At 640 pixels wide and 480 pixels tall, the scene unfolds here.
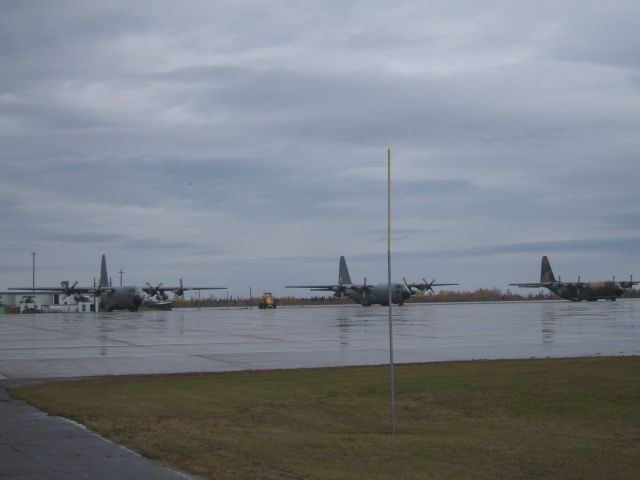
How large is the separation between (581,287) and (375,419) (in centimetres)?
10653

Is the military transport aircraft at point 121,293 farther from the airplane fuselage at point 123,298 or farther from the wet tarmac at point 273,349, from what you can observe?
the wet tarmac at point 273,349

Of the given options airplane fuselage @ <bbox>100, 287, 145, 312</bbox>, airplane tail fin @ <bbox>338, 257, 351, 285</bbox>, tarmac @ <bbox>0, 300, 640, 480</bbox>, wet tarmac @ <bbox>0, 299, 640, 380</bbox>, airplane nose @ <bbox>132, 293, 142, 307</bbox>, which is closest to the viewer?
tarmac @ <bbox>0, 300, 640, 480</bbox>

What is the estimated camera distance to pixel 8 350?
1084 inches

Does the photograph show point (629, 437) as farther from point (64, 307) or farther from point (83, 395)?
point (64, 307)

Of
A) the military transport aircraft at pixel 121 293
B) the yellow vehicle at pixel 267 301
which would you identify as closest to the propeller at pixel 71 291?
the military transport aircraft at pixel 121 293

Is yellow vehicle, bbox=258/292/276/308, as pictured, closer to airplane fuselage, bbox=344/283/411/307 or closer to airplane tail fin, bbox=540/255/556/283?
airplane fuselage, bbox=344/283/411/307

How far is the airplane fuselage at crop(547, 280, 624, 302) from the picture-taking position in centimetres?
10956

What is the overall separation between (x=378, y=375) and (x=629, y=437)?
7.64 metres

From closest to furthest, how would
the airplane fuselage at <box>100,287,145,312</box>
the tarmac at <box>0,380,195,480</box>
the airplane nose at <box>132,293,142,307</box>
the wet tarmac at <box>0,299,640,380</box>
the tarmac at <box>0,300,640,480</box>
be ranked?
1. the tarmac at <box>0,380,195,480</box>
2. the tarmac at <box>0,300,640,480</box>
3. the wet tarmac at <box>0,299,640,380</box>
4. the airplane nose at <box>132,293,142,307</box>
5. the airplane fuselage at <box>100,287,145,312</box>

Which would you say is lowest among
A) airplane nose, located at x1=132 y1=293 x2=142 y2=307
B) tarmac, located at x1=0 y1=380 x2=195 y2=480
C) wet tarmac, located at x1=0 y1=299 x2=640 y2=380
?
wet tarmac, located at x1=0 y1=299 x2=640 y2=380

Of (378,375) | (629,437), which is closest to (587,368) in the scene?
(378,375)

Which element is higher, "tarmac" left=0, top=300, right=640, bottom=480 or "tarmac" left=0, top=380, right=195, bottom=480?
"tarmac" left=0, top=380, right=195, bottom=480

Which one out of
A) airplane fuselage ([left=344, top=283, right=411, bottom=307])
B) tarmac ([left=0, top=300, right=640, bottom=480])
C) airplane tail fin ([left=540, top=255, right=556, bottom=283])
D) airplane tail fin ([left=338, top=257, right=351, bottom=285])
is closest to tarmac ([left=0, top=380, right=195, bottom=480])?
tarmac ([left=0, top=300, right=640, bottom=480])

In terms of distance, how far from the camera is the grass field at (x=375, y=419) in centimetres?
914
